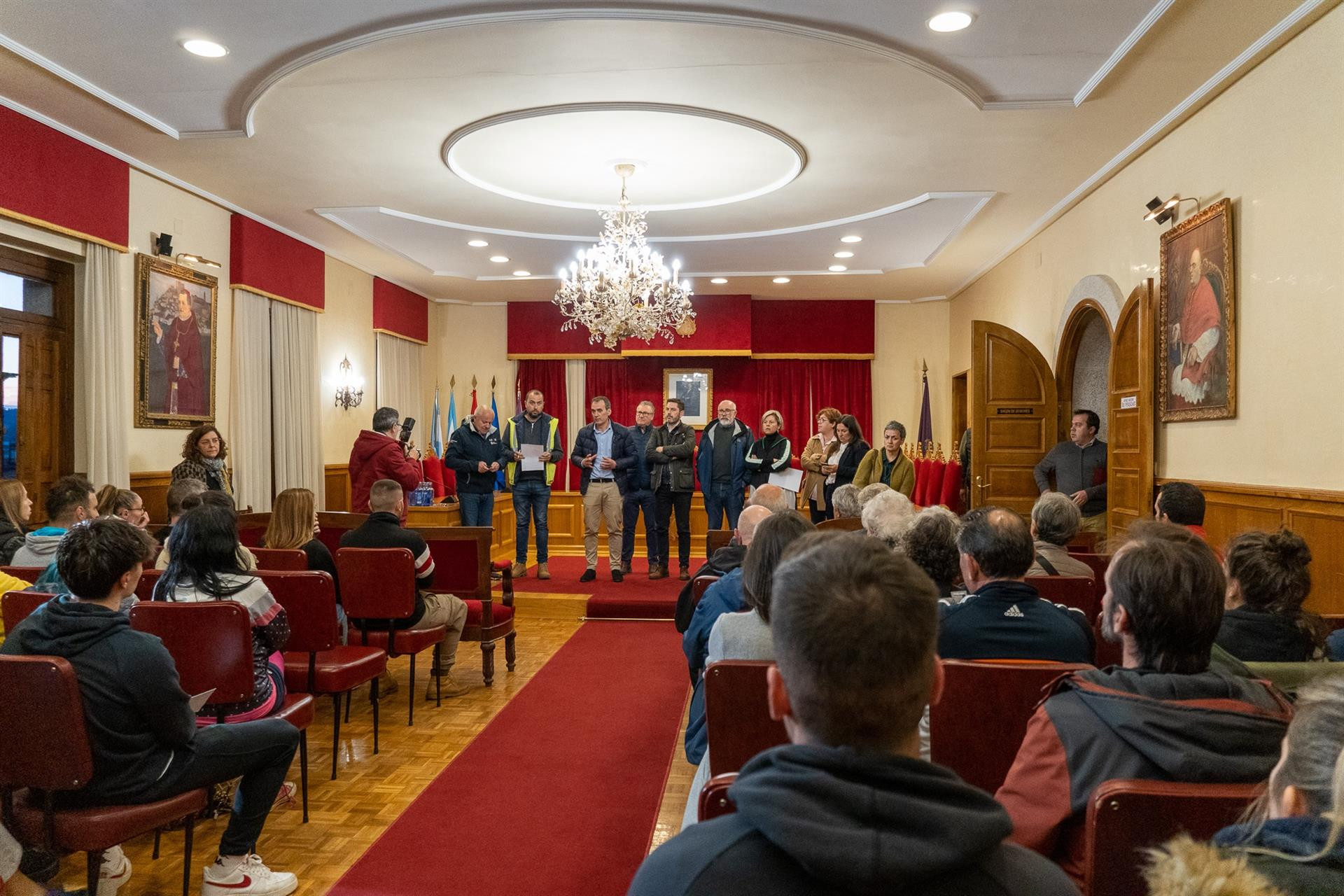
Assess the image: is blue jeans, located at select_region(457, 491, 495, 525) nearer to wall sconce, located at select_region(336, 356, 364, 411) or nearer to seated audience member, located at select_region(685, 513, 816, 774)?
wall sconce, located at select_region(336, 356, 364, 411)

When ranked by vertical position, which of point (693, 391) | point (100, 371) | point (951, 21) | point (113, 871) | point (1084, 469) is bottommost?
point (113, 871)

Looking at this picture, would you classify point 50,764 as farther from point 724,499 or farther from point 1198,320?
point 724,499

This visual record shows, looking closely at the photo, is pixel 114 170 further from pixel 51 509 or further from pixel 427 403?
pixel 427 403

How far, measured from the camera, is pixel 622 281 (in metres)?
6.90

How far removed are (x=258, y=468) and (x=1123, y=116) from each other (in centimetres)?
686

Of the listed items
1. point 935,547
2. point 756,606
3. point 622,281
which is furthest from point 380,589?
point 622,281

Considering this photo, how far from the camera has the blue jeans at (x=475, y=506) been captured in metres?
7.93

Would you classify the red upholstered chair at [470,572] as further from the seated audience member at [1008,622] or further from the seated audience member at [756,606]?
the seated audience member at [1008,622]

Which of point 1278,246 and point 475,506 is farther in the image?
point 475,506

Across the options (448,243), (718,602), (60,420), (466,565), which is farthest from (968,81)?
(60,420)

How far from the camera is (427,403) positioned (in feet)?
38.4

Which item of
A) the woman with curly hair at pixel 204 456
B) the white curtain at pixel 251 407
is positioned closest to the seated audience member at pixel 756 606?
the woman with curly hair at pixel 204 456

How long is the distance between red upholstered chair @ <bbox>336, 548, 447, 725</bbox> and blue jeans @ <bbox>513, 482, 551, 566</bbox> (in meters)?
3.57

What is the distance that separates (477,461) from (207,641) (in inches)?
198
